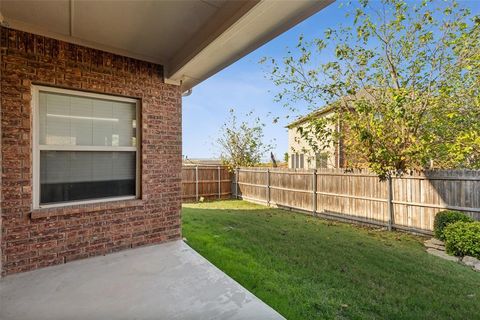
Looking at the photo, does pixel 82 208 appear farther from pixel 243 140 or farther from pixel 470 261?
pixel 243 140

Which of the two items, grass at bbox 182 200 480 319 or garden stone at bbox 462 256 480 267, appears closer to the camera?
grass at bbox 182 200 480 319

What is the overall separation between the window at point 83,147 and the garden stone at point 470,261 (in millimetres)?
5951

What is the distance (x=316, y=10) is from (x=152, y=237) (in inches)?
159

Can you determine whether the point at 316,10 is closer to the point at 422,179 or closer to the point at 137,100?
the point at 137,100

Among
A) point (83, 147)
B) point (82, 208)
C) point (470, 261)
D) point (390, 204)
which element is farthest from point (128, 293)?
point (390, 204)

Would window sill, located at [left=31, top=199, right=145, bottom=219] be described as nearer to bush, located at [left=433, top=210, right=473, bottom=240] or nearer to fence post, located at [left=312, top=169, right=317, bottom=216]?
bush, located at [left=433, top=210, right=473, bottom=240]

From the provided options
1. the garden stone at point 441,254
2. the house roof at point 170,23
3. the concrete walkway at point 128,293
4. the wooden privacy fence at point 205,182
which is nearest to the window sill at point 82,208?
the concrete walkway at point 128,293

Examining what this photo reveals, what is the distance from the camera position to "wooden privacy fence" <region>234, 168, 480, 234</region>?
5.80m

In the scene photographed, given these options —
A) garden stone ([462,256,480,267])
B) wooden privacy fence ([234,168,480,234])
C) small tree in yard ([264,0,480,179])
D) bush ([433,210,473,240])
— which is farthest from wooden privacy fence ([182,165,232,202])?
garden stone ([462,256,480,267])

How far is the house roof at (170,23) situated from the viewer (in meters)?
2.49

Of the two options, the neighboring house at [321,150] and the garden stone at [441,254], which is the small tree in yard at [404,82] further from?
the garden stone at [441,254]

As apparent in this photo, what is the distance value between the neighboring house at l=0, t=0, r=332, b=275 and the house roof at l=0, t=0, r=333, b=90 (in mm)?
14

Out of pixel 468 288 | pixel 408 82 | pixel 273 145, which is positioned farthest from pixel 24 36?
pixel 273 145

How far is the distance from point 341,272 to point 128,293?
9.86 feet
